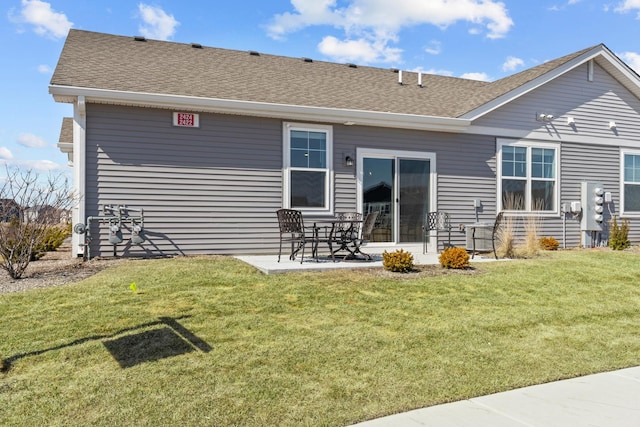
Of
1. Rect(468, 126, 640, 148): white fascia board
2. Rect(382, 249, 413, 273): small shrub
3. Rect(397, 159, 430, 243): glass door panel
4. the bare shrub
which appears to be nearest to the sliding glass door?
Rect(397, 159, 430, 243): glass door panel

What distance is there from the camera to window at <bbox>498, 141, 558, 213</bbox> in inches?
412

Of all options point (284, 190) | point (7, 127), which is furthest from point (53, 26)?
point (284, 190)

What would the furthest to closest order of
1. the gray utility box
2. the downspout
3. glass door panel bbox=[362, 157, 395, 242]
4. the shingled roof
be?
glass door panel bbox=[362, 157, 395, 242] < the gray utility box < the shingled roof < the downspout

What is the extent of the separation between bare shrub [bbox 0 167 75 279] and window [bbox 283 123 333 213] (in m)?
3.80

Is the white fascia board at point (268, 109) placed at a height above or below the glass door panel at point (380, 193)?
above

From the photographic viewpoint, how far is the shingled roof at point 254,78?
8172mm

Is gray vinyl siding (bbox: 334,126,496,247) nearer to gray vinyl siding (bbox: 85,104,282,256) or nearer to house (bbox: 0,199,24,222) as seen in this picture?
gray vinyl siding (bbox: 85,104,282,256)

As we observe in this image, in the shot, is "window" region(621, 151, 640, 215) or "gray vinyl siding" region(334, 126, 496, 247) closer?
"gray vinyl siding" region(334, 126, 496, 247)

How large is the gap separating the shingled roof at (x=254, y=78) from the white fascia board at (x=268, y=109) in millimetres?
123

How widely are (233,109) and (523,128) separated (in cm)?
669

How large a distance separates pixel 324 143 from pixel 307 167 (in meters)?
0.59

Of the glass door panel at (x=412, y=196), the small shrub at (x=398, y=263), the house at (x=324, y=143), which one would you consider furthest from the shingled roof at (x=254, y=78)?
the small shrub at (x=398, y=263)

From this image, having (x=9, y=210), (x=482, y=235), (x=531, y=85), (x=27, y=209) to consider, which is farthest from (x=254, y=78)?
(x=531, y=85)

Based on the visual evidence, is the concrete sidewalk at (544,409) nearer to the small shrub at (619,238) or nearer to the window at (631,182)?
the small shrub at (619,238)
